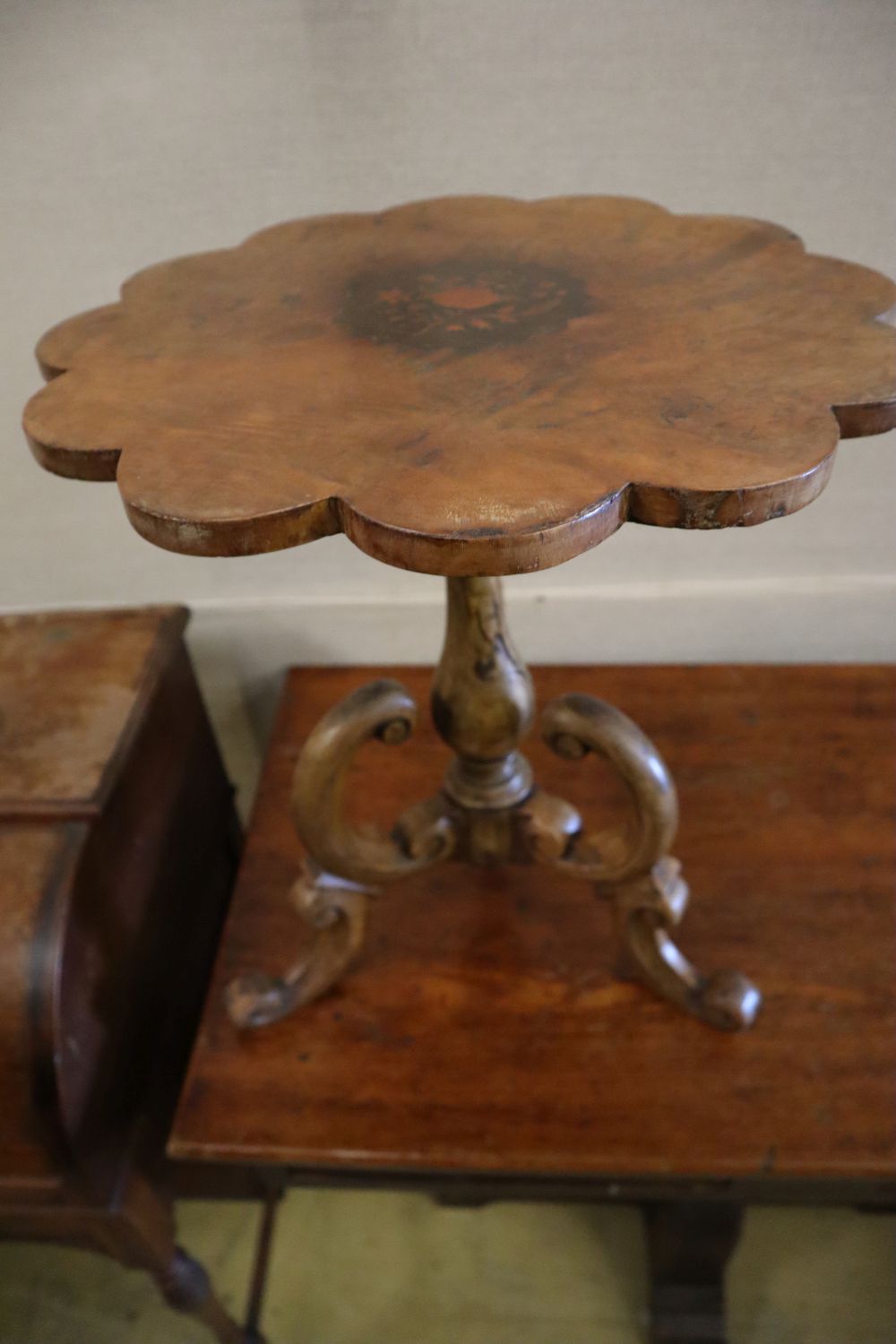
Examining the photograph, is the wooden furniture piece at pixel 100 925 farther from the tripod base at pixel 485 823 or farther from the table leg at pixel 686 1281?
the table leg at pixel 686 1281

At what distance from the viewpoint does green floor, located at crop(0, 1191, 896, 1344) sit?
3.52ft

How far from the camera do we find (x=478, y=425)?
52cm

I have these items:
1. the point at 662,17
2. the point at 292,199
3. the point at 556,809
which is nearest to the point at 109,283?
the point at 292,199

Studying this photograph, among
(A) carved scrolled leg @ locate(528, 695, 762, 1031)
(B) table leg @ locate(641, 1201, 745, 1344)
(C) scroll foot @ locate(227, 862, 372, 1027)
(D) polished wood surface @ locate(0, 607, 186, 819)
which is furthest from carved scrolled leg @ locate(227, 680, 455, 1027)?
(B) table leg @ locate(641, 1201, 745, 1344)

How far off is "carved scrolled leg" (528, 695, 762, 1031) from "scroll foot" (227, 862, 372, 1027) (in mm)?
174

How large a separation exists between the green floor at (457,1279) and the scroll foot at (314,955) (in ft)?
1.57

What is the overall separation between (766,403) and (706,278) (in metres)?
0.17

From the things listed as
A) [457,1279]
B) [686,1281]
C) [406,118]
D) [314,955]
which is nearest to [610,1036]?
[314,955]

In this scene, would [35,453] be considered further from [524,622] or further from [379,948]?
[524,622]

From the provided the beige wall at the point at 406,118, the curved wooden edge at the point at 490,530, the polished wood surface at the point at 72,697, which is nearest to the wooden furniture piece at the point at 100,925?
the polished wood surface at the point at 72,697

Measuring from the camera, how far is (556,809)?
2.75ft

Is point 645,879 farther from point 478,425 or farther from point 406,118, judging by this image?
point 406,118

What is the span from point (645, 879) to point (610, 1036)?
5.9 inches

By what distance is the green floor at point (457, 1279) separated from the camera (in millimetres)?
1074
